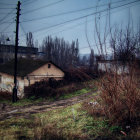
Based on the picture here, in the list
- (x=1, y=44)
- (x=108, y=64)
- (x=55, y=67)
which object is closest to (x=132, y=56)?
(x=108, y=64)

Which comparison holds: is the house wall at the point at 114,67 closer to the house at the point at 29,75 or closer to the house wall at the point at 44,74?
the house at the point at 29,75

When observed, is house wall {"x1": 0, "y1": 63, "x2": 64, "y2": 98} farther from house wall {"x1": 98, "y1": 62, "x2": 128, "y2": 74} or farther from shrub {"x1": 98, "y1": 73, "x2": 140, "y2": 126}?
house wall {"x1": 98, "y1": 62, "x2": 128, "y2": 74}

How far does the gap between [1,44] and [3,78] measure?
121 feet

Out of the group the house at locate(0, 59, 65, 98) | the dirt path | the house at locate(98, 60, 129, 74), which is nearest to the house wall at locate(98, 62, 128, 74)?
the house at locate(98, 60, 129, 74)

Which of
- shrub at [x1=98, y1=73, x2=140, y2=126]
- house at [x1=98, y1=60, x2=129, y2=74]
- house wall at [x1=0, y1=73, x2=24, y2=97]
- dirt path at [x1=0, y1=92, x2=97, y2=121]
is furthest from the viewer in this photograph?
house wall at [x1=0, y1=73, x2=24, y2=97]

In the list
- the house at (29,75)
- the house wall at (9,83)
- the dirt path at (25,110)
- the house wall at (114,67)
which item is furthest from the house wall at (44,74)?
the house wall at (114,67)

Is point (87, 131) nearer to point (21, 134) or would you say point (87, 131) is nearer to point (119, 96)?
point (119, 96)

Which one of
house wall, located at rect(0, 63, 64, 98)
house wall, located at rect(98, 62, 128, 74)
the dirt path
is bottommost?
the dirt path

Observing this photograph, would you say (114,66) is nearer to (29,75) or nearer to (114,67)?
(114,67)

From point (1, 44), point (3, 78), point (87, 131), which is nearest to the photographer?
point (87, 131)

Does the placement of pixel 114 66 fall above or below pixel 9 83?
above

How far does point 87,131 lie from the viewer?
384 cm

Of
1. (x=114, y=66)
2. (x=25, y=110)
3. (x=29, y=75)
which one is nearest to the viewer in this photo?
(x=114, y=66)

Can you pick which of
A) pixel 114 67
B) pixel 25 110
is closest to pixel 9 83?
pixel 25 110
